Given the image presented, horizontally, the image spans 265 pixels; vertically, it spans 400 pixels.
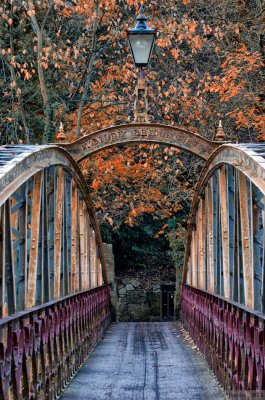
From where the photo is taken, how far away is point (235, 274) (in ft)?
35.0

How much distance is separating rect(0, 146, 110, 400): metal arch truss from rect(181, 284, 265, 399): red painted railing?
5.76 ft

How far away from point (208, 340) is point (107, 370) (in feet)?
4.97

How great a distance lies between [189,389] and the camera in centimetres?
1047

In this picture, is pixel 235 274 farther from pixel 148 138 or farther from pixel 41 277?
pixel 148 138

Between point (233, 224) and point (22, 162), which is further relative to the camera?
point (233, 224)

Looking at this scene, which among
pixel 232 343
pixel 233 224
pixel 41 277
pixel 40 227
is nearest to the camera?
pixel 232 343

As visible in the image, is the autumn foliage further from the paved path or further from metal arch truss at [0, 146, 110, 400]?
the paved path

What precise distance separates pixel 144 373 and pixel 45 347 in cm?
327

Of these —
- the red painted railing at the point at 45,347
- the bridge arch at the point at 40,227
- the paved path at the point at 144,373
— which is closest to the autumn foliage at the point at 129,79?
the bridge arch at the point at 40,227

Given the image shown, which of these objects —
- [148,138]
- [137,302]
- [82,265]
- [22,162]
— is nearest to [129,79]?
[82,265]

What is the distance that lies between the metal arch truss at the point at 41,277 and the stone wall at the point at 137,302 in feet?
43.2

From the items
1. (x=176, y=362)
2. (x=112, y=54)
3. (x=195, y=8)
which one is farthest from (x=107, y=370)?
(x=195, y=8)

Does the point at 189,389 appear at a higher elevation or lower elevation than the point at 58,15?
lower

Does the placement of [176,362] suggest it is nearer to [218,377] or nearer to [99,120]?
[218,377]
